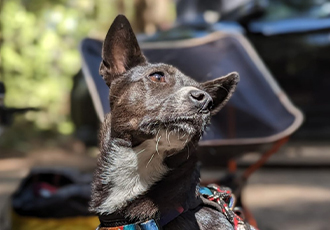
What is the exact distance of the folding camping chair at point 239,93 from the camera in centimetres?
268

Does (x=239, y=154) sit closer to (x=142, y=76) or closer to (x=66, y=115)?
(x=142, y=76)

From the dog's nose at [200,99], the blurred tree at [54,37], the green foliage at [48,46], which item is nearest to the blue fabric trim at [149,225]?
the dog's nose at [200,99]

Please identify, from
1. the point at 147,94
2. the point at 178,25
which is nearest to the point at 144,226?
the point at 147,94

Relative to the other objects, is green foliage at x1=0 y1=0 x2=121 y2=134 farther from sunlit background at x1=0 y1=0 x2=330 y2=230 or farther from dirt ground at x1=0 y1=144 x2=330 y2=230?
dirt ground at x1=0 y1=144 x2=330 y2=230

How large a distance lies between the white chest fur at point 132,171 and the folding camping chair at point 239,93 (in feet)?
3.93

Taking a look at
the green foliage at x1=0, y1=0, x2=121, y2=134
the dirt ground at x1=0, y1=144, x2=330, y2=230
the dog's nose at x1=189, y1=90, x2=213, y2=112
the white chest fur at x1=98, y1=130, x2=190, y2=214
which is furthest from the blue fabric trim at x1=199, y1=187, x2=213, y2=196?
the green foliage at x1=0, y1=0, x2=121, y2=134

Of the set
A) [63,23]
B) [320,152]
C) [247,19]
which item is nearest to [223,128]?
[247,19]

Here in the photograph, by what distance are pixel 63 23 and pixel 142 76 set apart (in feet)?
14.6

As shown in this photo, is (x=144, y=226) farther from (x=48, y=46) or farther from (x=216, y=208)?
(x=48, y=46)

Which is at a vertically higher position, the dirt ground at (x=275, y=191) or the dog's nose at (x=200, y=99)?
the dog's nose at (x=200, y=99)

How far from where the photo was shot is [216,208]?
5.00ft

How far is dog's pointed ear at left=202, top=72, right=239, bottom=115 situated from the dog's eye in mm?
170

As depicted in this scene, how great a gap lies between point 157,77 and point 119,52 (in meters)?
0.18

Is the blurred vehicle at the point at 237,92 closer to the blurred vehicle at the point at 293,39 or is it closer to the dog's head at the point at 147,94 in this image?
the dog's head at the point at 147,94
